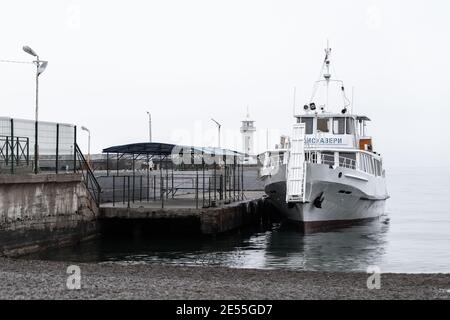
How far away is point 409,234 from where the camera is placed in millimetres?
34969

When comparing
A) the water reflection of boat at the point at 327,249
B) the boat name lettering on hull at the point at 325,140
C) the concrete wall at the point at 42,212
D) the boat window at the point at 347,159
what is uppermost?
the boat name lettering on hull at the point at 325,140

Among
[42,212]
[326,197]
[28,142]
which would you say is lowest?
[42,212]

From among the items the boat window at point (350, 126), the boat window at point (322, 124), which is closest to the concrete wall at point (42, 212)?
the boat window at point (322, 124)

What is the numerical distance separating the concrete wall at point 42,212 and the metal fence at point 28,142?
793mm

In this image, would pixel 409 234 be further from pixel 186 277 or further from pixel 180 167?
pixel 180 167

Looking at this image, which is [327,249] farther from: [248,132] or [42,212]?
[248,132]

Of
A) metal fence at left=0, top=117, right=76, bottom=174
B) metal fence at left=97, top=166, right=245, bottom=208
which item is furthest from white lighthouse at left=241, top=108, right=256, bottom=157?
metal fence at left=0, top=117, right=76, bottom=174

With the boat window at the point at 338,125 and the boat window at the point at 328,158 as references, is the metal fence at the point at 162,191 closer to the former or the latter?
the boat window at the point at 328,158

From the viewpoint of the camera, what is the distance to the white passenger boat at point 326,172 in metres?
30.2

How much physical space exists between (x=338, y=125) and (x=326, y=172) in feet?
20.1

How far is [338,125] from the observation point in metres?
36.1

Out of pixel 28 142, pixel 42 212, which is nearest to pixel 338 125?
pixel 28 142

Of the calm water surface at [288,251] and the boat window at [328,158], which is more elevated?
the boat window at [328,158]
